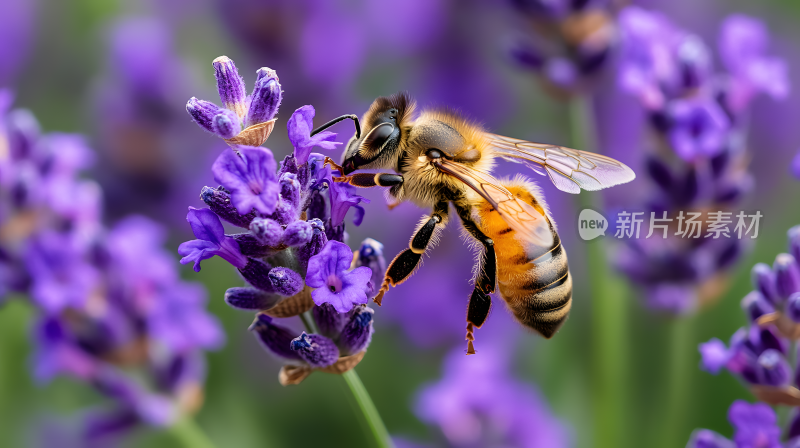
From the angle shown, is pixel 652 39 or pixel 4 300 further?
pixel 652 39

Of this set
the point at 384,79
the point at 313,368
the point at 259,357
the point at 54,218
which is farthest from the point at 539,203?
the point at 384,79

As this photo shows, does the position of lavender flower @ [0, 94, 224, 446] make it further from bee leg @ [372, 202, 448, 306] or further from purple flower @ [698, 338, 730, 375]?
purple flower @ [698, 338, 730, 375]

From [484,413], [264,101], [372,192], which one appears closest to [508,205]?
[264,101]

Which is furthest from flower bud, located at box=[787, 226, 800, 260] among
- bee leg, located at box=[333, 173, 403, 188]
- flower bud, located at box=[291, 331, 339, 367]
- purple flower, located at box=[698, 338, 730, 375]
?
flower bud, located at box=[291, 331, 339, 367]

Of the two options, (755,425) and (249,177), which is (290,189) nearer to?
(249,177)

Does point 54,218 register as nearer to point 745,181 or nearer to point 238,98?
point 238,98

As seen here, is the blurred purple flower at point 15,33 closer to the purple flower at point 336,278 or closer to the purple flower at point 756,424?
the purple flower at point 336,278

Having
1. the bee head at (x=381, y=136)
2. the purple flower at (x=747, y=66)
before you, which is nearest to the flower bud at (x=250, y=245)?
the bee head at (x=381, y=136)
